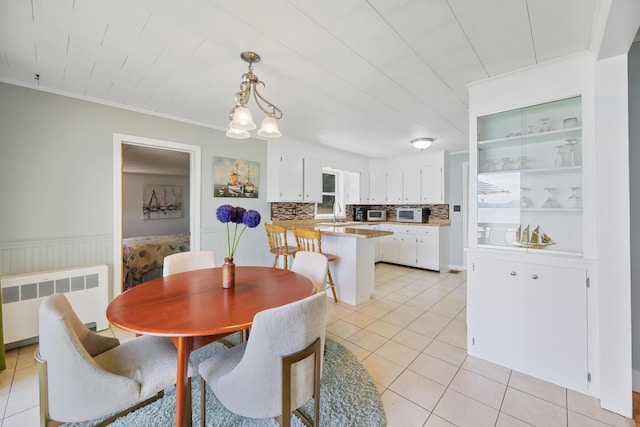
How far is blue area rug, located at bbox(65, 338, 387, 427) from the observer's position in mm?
1494

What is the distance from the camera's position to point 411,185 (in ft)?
17.9

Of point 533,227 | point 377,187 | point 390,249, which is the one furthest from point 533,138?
point 377,187

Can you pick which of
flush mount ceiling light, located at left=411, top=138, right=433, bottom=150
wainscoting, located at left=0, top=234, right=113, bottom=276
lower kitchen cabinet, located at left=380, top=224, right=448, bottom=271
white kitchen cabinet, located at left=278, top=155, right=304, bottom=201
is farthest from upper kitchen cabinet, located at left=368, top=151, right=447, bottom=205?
wainscoting, located at left=0, top=234, right=113, bottom=276

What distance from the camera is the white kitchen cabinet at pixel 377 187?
582 cm

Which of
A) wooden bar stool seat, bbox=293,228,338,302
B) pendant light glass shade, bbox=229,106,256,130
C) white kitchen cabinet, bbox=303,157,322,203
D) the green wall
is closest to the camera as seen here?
pendant light glass shade, bbox=229,106,256,130

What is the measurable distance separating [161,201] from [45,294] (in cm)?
428

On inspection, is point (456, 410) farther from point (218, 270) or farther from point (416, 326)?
point (218, 270)

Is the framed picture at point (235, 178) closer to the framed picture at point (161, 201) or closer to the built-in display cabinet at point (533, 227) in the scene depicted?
the built-in display cabinet at point (533, 227)

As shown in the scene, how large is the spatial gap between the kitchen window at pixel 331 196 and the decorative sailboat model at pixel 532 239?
11.5ft

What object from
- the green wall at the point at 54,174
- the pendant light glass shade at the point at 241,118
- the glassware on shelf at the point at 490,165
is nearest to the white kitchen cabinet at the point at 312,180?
the green wall at the point at 54,174

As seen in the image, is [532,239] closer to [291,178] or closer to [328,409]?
[328,409]

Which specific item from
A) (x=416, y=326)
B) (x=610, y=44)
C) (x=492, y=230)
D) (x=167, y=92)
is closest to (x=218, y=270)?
(x=167, y=92)

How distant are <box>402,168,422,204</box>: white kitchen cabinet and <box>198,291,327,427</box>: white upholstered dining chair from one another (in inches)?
184

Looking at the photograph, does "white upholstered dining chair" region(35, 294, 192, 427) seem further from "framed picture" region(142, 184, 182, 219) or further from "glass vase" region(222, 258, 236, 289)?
"framed picture" region(142, 184, 182, 219)
